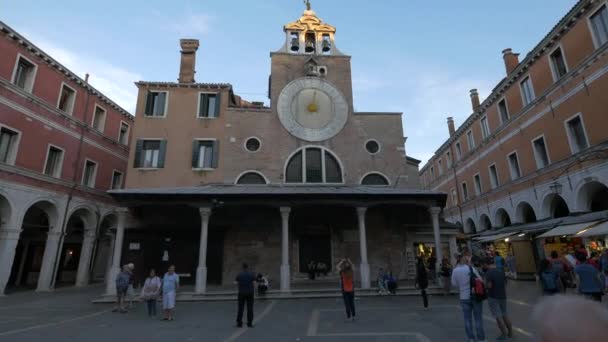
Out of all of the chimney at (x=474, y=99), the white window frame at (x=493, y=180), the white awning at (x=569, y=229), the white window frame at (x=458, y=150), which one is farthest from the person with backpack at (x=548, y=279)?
the white window frame at (x=458, y=150)

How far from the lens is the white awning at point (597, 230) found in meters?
12.4

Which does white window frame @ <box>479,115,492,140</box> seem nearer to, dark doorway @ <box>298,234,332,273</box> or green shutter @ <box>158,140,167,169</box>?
dark doorway @ <box>298,234,332,273</box>

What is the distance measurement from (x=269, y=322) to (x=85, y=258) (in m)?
→ 17.6

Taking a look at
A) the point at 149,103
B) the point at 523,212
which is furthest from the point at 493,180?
the point at 149,103

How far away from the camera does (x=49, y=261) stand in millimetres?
18062

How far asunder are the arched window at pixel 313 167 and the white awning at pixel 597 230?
35.6 feet

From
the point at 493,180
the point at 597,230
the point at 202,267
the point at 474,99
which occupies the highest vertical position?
the point at 474,99

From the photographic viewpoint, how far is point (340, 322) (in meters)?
8.80

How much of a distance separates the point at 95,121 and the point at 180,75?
7871 mm

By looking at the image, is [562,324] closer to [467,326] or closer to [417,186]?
[467,326]

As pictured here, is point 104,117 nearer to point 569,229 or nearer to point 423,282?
point 423,282

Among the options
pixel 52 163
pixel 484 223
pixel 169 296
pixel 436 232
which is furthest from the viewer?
pixel 484 223

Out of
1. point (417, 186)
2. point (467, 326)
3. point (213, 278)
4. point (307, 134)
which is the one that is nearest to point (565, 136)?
point (417, 186)

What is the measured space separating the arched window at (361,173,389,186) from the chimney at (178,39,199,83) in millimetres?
12134
